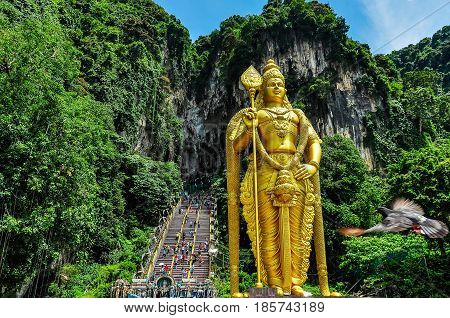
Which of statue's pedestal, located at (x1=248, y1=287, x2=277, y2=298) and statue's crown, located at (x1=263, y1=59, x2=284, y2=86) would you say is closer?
statue's pedestal, located at (x1=248, y1=287, x2=277, y2=298)

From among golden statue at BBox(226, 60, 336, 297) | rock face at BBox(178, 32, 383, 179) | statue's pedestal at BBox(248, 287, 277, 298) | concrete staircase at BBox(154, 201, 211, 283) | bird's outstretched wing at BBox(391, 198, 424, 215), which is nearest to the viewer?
statue's pedestal at BBox(248, 287, 277, 298)

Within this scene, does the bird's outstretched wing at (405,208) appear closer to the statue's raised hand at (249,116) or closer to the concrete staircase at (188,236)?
the statue's raised hand at (249,116)

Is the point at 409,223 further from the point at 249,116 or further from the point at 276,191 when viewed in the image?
the point at 249,116

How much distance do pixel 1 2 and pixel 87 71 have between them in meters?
7.09

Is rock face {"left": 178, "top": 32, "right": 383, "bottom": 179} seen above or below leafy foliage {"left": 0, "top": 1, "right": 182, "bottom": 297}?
above

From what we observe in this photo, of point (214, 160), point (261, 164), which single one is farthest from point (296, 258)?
point (214, 160)

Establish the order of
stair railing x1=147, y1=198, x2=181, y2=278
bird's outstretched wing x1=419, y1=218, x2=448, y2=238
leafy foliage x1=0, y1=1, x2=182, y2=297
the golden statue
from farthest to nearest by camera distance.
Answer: stair railing x1=147, y1=198, x2=181, y2=278
leafy foliage x1=0, y1=1, x2=182, y2=297
bird's outstretched wing x1=419, y1=218, x2=448, y2=238
the golden statue

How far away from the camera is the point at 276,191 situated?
4.62 meters

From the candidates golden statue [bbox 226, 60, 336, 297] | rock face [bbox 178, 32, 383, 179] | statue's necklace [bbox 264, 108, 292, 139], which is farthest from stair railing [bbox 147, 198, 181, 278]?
rock face [bbox 178, 32, 383, 179]

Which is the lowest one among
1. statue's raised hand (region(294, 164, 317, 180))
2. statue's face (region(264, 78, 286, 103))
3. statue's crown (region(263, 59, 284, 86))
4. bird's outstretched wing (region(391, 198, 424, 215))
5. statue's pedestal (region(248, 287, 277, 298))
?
statue's pedestal (region(248, 287, 277, 298))

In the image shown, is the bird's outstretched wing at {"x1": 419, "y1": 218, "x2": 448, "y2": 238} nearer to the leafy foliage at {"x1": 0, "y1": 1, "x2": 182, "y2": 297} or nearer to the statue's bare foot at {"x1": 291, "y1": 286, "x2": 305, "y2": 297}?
the statue's bare foot at {"x1": 291, "y1": 286, "x2": 305, "y2": 297}

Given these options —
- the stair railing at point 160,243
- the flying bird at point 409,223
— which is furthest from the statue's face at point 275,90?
the stair railing at point 160,243

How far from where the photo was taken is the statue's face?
5254 millimetres

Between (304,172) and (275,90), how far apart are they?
1124 mm
